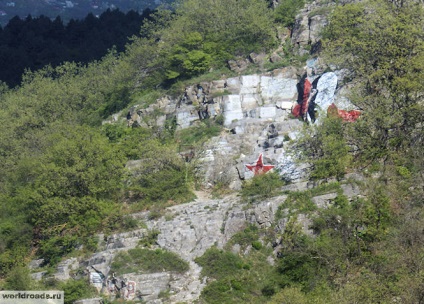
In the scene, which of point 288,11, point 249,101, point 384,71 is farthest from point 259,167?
point 288,11

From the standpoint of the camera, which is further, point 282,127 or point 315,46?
point 315,46

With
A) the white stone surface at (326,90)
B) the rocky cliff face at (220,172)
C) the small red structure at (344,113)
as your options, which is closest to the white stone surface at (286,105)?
the rocky cliff face at (220,172)

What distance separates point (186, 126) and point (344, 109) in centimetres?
966

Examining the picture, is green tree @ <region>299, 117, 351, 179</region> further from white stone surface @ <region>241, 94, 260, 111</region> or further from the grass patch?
white stone surface @ <region>241, 94, 260, 111</region>

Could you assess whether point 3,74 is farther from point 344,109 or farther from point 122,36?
point 344,109

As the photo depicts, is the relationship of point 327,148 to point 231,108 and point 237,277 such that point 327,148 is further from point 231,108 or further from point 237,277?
point 231,108

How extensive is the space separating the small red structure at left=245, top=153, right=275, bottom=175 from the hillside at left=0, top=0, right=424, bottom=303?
0.06m

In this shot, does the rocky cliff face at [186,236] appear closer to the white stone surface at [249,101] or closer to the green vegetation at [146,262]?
the green vegetation at [146,262]

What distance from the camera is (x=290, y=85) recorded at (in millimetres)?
43344

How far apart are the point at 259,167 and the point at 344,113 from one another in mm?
4902

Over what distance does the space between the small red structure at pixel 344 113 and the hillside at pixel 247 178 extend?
53 millimetres

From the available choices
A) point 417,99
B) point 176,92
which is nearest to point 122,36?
point 176,92

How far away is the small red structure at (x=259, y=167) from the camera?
→ 3781 centimetres

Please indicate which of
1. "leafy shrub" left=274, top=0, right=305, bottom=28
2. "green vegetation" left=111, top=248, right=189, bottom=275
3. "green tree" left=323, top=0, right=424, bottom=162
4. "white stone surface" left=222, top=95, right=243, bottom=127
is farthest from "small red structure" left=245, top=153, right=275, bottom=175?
"leafy shrub" left=274, top=0, right=305, bottom=28
